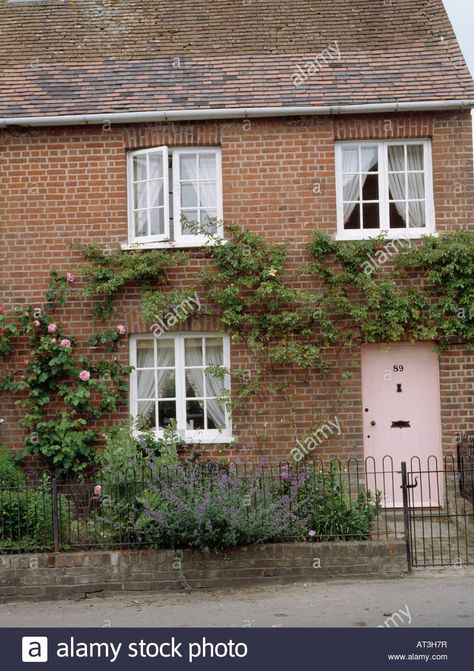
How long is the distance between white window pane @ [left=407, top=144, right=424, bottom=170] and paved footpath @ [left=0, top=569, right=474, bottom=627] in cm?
608

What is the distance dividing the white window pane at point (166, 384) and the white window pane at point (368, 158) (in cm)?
420

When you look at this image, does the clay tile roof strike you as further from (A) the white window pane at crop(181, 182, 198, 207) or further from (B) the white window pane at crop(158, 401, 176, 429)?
(B) the white window pane at crop(158, 401, 176, 429)

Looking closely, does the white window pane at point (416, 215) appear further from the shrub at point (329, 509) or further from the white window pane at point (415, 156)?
the shrub at point (329, 509)

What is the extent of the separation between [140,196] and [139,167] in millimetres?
436

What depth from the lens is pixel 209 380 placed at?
1201 centimetres

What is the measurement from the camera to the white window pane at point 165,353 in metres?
12.1

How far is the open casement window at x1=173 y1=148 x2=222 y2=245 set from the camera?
39.7 ft

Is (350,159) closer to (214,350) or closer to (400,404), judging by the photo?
(214,350)

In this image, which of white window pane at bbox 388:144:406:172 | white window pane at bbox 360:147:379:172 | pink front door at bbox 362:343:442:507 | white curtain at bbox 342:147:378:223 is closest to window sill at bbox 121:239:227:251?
white curtain at bbox 342:147:378:223

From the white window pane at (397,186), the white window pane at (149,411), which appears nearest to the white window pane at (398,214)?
the white window pane at (397,186)

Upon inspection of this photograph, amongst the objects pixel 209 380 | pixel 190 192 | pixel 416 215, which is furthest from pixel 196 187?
pixel 416 215

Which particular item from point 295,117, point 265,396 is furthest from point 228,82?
point 265,396

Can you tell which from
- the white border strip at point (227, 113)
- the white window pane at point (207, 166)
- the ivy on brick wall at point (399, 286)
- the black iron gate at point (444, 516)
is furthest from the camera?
the white window pane at point (207, 166)

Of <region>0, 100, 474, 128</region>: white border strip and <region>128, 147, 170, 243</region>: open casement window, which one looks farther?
<region>128, 147, 170, 243</region>: open casement window
